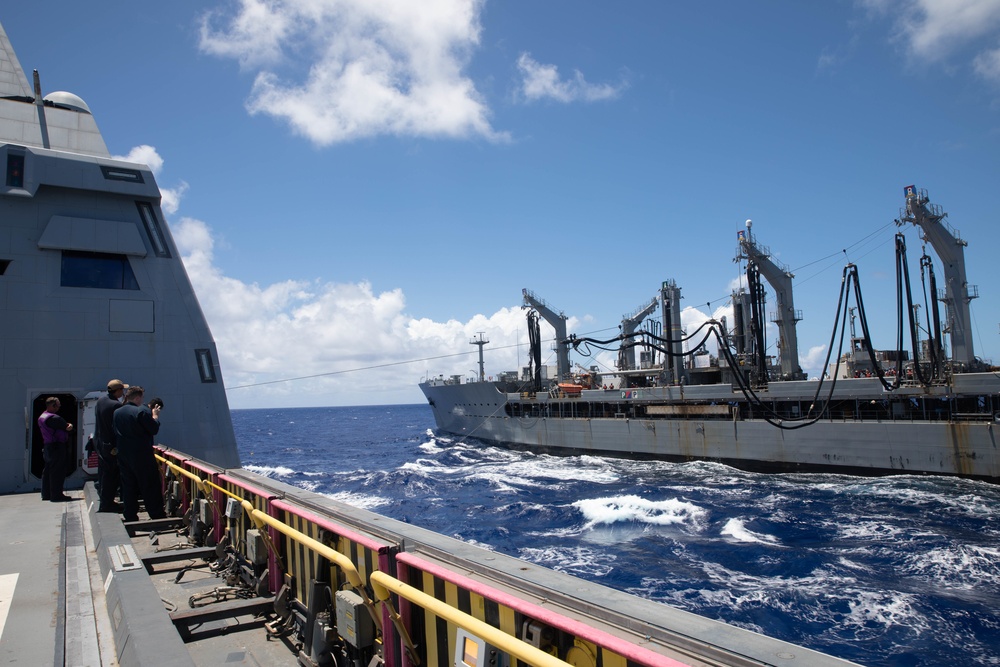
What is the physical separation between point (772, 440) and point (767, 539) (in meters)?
13.4

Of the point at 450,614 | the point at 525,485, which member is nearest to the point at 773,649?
the point at 450,614

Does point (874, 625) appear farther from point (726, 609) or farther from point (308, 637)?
point (308, 637)

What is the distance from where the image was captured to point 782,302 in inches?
1326

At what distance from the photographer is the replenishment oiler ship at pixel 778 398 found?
21.6 meters

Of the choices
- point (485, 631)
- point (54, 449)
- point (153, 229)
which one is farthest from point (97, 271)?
point (485, 631)

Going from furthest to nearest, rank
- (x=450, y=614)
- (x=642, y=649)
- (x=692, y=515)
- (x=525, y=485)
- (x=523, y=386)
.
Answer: (x=523, y=386) → (x=525, y=485) → (x=692, y=515) → (x=450, y=614) → (x=642, y=649)

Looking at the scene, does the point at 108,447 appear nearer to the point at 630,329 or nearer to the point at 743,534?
the point at 743,534

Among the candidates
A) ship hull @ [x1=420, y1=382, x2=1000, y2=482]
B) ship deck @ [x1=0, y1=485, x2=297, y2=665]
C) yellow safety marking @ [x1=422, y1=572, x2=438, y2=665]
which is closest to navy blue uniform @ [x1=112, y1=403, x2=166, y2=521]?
ship deck @ [x1=0, y1=485, x2=297, y2=665]

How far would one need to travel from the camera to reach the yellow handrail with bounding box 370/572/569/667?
1.79m

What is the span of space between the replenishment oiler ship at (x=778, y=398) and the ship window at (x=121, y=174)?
11.1 m

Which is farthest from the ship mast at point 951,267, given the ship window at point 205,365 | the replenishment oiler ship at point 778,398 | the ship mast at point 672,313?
the ship window at point 205,365

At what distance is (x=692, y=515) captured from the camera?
57.7ft

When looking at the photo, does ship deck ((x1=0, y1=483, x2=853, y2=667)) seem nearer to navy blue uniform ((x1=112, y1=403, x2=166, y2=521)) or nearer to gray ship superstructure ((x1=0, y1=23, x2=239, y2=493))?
navy blue uniform ((x1=112, y1=403, x2=166, y2=521))

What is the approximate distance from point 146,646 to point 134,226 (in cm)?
954
